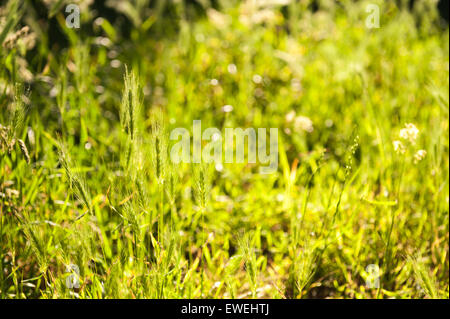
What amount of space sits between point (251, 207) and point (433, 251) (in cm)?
51

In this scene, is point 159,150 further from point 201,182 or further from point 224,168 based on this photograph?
point 224,168

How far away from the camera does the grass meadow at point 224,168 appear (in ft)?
2.89

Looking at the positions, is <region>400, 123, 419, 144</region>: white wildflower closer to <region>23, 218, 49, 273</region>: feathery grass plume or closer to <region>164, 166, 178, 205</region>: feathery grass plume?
<region>164, 166, 178, 205</region>: feathery grass plume

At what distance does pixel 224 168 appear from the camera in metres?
1.44

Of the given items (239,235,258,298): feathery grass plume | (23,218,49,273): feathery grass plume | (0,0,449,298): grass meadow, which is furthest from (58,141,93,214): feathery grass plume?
(239,235,258,298): feathery grass plume

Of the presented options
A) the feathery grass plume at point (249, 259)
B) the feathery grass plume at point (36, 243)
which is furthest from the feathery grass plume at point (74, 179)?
the feathery grass plume at point (249, 259)

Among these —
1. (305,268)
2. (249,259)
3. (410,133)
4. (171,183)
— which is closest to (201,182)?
(171,183)

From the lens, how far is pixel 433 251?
3.77 feet

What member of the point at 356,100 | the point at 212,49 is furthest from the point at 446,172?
the point at 212,49

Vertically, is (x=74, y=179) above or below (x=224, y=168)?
above

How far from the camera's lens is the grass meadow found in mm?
881

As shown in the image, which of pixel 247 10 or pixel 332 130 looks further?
pixel 247 10

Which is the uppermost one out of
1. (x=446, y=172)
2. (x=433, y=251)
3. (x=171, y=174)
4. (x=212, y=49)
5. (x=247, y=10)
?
(x=247, y=10)
